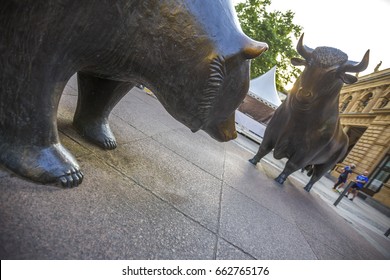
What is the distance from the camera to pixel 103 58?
1.19 m

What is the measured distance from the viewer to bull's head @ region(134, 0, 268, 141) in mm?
1156

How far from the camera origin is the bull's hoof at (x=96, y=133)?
1851 mm

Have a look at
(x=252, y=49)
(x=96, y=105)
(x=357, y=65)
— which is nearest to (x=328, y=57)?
(x=357, y=65)

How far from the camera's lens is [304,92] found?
11.8ft

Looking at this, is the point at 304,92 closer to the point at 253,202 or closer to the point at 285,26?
the point at 253,202

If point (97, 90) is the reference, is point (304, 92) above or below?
above

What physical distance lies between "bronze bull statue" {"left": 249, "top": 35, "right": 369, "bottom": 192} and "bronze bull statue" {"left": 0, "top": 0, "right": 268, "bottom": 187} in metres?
2.66

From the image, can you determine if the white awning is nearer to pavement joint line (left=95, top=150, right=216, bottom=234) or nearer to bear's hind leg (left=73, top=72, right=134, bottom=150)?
bear's hind leg (left=73, top=72, right=134, bottom=150)

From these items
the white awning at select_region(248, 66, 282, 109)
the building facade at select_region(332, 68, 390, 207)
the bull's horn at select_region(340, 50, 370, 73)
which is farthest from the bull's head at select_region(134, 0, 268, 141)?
the building facade at select_region(332, 68, 390, 207)

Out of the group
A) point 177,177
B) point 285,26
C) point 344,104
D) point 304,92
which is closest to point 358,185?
point 304,92

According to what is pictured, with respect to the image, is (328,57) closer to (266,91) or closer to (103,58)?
(103,58)

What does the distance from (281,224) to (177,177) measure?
1121 millimetres

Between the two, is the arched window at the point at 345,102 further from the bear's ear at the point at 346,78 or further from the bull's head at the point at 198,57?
the bull's head at the point at 198,57

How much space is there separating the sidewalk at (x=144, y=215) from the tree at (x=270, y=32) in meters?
19.7
